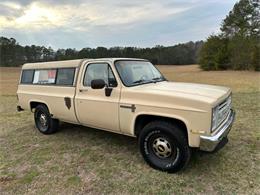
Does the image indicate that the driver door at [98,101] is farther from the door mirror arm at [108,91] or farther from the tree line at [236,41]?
the tree line at [236,41]

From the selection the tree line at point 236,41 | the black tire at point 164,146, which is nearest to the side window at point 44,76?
the black tire at point 164,146

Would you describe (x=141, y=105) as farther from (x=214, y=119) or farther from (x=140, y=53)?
(x=140, y=53)

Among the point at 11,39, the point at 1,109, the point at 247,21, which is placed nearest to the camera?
the point at 1,109

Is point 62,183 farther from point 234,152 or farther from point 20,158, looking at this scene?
point 234,152

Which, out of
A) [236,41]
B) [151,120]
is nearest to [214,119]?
[151,120]

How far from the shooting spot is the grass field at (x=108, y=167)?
3.40 m

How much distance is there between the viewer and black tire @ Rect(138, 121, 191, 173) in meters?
3.54

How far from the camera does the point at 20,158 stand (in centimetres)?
458

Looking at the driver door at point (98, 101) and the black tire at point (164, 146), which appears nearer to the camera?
the black tire at point (164, 146)

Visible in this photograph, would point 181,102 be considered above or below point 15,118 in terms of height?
above

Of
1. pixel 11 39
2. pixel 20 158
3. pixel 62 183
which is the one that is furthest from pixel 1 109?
pixel 11 39

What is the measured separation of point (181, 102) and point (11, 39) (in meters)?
81.3

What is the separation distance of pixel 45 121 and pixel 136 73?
288cm

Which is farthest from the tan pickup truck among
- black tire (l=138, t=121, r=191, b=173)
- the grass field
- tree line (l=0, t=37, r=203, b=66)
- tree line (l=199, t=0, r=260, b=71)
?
tree line (l=0, t=37, r=203, b=66)
